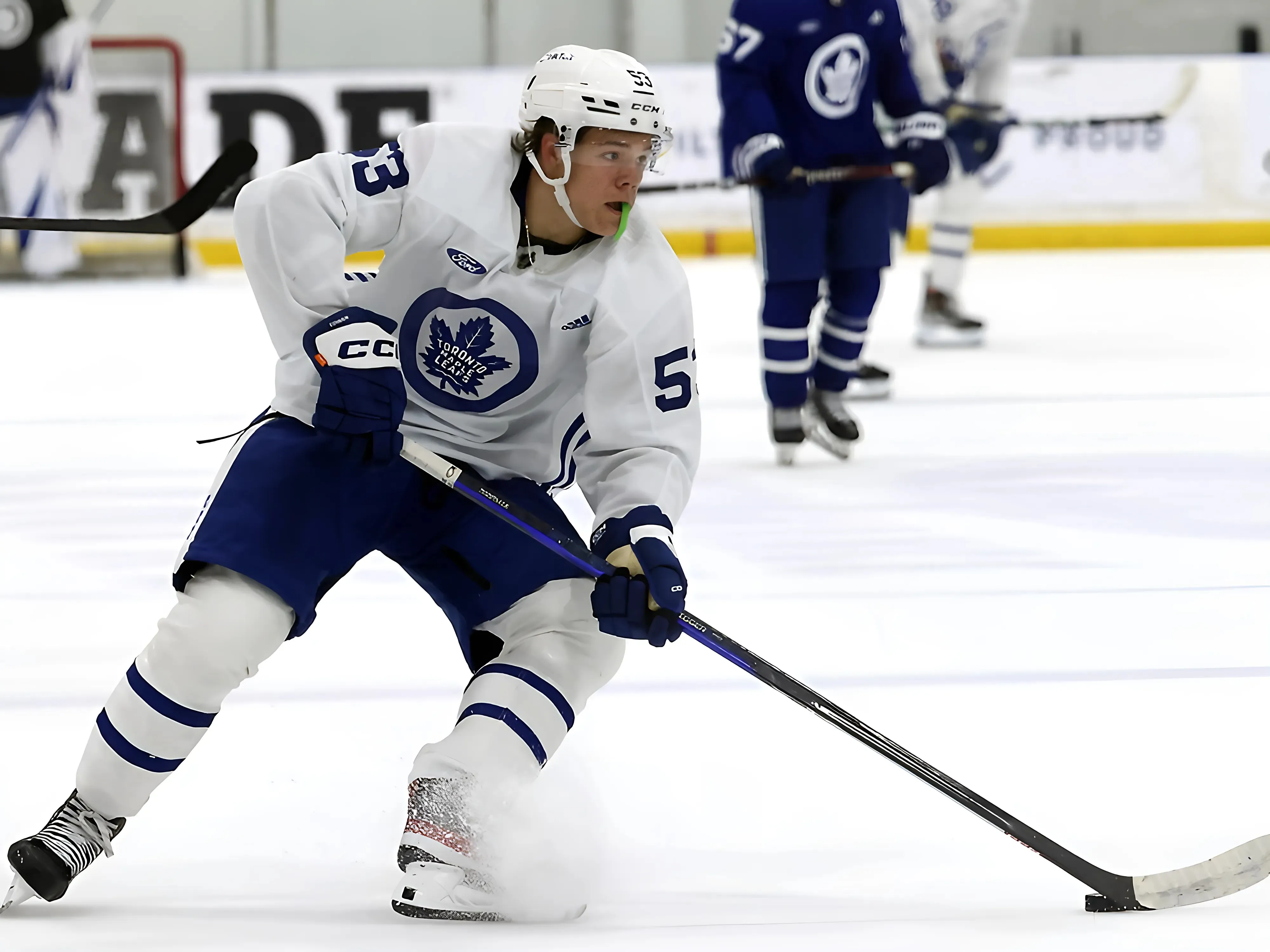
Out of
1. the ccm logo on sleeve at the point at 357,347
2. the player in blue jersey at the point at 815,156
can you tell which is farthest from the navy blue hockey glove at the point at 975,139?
the ccm logo on sleeve at the point at 357,347

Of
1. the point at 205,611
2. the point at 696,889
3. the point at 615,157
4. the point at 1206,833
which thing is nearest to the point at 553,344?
the point at 615,157

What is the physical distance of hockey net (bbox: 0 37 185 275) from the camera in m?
9.00

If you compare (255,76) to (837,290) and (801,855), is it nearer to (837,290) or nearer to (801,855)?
(837,290)

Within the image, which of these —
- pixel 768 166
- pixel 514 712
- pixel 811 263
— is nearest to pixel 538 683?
pixel 514 712

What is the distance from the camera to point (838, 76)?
407 centimetres

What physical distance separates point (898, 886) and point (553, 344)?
67 centimetres

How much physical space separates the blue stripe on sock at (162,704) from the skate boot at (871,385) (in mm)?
3792

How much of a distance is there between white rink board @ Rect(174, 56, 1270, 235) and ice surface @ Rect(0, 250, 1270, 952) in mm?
4540

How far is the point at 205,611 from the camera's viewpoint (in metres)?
1.65

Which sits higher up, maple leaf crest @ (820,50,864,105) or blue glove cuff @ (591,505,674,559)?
maple leaf crest @ (820,50,864,105)

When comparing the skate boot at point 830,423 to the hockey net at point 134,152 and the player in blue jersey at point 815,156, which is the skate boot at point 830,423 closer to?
the player in blue jersey at point 815,156

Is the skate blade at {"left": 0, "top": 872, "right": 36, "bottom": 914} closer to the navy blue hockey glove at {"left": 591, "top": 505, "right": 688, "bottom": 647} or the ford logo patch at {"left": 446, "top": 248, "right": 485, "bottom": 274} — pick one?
the navy blue hockey glove at {"left": 591, "top": 505, "right": 688, "bottom": 647}

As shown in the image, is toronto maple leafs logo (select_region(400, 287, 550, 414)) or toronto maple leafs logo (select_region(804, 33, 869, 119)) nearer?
toronto maple leafs logo (select_region(400, 287, 550, 414))

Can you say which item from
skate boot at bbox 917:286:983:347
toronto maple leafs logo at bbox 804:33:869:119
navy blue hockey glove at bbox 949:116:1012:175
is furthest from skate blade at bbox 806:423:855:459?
skate boot at bbox 917:286:983:347
